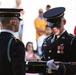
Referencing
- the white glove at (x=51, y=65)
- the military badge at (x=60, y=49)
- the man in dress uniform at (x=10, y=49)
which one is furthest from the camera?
A: the military badge at (x=60, y=49)

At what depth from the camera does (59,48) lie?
4.73 meters

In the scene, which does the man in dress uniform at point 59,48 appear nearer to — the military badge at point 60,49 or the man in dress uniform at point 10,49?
the military badge at point 60,49

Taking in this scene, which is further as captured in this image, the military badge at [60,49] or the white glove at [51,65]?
the military badge at [60,49]

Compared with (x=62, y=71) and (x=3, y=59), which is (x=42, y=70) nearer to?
(x=62, y=71)

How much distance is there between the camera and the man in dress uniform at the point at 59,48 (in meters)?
4.54

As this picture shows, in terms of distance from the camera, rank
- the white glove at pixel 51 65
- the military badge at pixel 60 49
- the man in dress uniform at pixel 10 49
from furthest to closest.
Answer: the military badge at pixel 60 49 → the white glove at pixel 51 65 → the man in dress uniform at pixel 10 49

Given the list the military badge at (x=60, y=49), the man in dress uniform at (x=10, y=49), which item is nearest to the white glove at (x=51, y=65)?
the military badge at (x=60, y=49)

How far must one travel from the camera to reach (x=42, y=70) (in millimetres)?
4664

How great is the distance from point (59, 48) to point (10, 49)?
46.6 inches

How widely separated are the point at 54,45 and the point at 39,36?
4704 millimetres

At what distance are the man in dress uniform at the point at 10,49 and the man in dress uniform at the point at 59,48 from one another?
0.89m

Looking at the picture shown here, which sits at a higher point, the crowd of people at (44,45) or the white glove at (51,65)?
the crowd of people at (44,45)

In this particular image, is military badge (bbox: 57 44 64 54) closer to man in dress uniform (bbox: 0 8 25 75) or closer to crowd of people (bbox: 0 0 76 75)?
crowd of people (bbox: 0 0 76 75)

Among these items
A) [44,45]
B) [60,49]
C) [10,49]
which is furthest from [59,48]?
[10,49]
